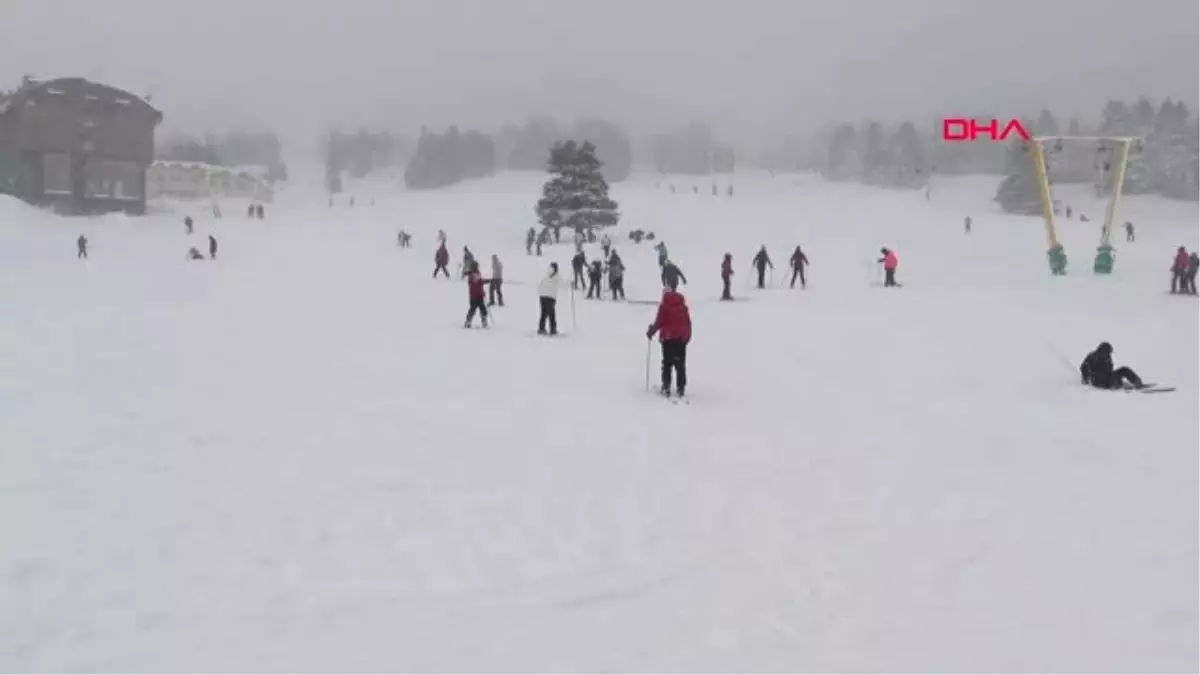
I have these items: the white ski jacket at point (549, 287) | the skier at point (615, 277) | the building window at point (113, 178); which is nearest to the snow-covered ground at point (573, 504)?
the white ski jacket at point (549, 287)

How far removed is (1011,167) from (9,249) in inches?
3151

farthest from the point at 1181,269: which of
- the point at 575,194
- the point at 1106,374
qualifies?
the point at 575,194

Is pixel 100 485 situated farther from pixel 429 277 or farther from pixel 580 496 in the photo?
pixel 429 277

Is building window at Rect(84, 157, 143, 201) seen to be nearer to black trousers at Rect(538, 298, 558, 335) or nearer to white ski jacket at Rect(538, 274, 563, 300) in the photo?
black trousers at Rect(538, 298, 558, 335)

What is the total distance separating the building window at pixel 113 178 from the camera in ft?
199

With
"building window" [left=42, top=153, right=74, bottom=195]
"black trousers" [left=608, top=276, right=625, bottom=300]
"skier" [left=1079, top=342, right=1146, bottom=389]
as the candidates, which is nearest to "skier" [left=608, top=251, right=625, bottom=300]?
"black trousers" [left=608, top=276, right=625, bottom=300]

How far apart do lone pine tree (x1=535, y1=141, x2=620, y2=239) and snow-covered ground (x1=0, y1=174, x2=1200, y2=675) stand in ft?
A: 124

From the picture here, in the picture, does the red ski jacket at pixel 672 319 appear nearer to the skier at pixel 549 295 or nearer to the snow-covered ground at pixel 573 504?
the snow-covered ground at pixel 573 504

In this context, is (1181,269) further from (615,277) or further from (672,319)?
(672,319)

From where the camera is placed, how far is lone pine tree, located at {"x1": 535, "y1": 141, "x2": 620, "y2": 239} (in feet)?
186

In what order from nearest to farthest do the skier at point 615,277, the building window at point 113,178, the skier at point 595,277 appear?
the skier at point 595,277, the skier at point 615,277, the building window at point 113,178

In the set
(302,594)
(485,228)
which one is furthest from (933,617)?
(485,228)

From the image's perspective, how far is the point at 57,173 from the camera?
59719 millimetres

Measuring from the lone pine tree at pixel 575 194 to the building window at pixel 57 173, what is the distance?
3097 cm
